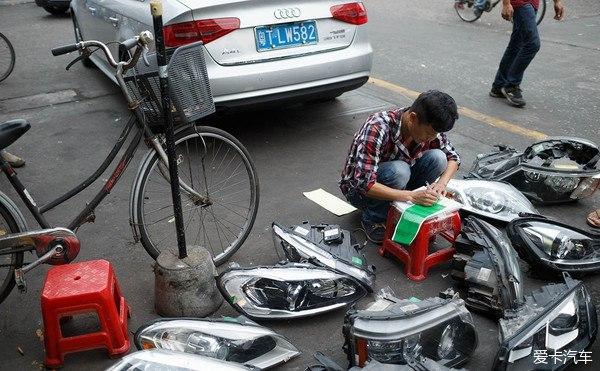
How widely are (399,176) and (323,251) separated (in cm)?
72

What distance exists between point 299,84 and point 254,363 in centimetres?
260

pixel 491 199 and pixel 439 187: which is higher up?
pixel 439 187

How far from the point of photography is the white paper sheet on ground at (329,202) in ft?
12.8

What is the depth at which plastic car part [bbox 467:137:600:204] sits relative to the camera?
3.80 m

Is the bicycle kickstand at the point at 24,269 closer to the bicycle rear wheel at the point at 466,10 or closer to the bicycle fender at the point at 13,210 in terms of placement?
the bicycle fender at the point at 13,210

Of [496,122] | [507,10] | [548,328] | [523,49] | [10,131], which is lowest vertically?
[496,122]

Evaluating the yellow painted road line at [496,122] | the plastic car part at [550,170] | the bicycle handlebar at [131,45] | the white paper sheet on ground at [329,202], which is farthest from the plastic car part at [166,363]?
the yellow painted road line at [496,122]

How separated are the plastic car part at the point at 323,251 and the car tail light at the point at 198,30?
1.73 m

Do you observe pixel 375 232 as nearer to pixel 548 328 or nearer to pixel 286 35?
pixel 548 328

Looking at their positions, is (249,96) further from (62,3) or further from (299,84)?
(62,3)

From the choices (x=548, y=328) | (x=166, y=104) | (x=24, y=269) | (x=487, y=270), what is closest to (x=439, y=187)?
(x=487, y=270)

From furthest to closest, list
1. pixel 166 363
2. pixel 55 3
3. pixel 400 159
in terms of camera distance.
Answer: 1. pixel 55 3
2. pixel 400 159
3. pixel 166 363

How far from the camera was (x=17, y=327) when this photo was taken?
9.35ft

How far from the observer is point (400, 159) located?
11.3ft
